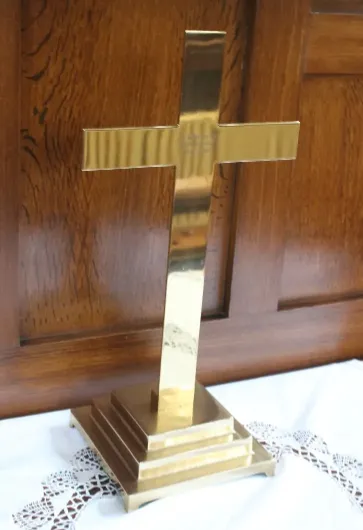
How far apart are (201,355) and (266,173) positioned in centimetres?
26

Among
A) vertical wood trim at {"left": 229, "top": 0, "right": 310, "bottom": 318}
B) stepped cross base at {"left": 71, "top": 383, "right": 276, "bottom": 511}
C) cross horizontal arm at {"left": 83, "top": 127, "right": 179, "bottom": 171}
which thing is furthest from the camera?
vertical wood trim at {"left": 229, "top": 0, "right": 310, "bottom": 318}

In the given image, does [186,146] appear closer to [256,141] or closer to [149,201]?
[256,141]

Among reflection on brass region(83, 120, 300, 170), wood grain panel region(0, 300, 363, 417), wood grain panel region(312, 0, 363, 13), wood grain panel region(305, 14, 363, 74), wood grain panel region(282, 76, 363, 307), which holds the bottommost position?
wood grain panel region(0, 300, 363, 417)

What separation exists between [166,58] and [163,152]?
0.18 metres

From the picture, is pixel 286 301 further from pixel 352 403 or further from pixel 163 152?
pixel 163 152

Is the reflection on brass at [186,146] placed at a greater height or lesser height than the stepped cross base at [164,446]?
greater

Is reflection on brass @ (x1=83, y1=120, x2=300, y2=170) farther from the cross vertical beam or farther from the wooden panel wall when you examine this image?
the wooden panel wall

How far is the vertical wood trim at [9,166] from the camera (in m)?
0.90

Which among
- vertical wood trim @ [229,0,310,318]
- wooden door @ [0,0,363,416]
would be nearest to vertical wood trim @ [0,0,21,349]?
wooden door @ [0,0,363,416]

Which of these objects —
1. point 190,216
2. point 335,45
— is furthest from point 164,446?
point 335,45

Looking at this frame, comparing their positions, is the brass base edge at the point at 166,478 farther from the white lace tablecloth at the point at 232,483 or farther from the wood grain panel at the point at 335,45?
the wood grain panel at the point at 335,45

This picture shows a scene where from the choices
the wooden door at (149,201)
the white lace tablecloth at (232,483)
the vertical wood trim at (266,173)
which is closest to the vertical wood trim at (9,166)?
the wooden door at (149,201)

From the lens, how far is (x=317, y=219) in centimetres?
119

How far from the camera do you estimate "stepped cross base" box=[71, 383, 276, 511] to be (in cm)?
95
